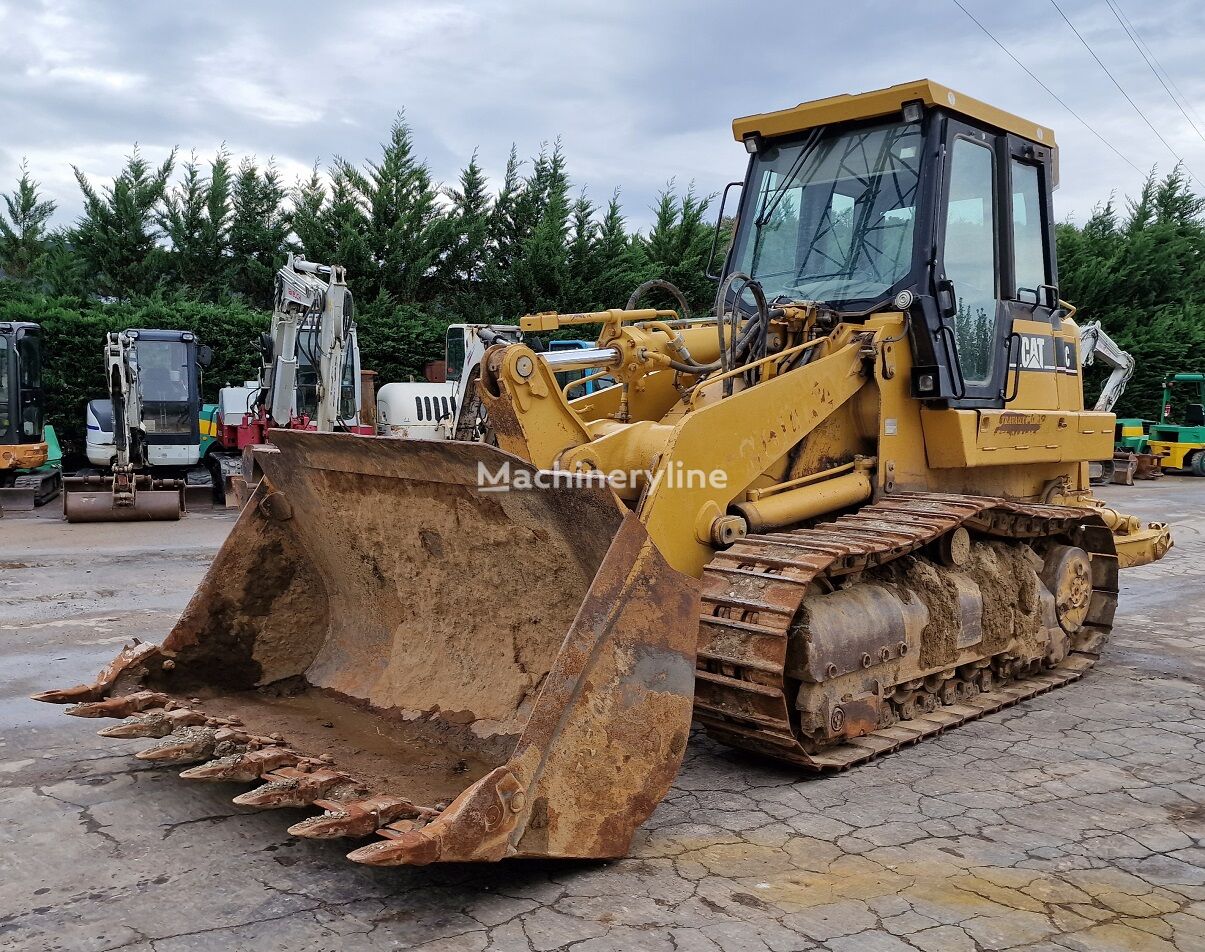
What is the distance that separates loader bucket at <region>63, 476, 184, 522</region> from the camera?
43.3ft

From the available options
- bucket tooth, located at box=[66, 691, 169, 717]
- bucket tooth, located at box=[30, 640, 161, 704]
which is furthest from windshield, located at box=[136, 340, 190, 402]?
bucket tooth, located at box=[66, 691, 169, 717]

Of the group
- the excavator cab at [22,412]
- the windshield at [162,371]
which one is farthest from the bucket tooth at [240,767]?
the windshield at [162,371]

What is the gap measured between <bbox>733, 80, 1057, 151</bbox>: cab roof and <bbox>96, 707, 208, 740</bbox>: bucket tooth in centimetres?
424

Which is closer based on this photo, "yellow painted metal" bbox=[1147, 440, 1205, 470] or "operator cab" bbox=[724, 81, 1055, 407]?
"operator cab" bbox=[724, 81, 1055, 407]

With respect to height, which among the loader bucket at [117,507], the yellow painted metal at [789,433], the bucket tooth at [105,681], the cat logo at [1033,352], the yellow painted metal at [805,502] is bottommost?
the bucket tooth at [105,681]

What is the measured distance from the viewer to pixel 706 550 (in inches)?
178

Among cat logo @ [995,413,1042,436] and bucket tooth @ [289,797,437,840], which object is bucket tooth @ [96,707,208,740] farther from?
cat logo @ [995,413,1042,436]

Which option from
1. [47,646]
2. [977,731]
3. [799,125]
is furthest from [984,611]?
[47,646]

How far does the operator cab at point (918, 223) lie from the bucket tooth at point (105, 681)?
3.53 metres

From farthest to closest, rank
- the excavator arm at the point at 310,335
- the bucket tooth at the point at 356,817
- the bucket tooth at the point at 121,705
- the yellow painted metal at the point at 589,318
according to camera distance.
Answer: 1. the excavator arm at the point at 310,335
2. the yellow painted metal at the point at 589,318
3. the bucket tooth at the point at 121,705
4. the bucket tooth at the point at 356,817

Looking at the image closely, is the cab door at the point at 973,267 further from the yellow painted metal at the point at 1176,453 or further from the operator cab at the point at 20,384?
the yellow painted metal at the point at 1176,453

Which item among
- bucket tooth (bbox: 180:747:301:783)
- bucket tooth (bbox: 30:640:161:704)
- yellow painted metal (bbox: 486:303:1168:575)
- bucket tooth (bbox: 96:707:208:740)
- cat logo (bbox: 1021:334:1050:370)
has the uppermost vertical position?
cat logo (bbox: 1021:334:1050:370)

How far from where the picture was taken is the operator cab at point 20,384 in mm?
15117

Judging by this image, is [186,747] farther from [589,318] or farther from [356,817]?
[589,318]
